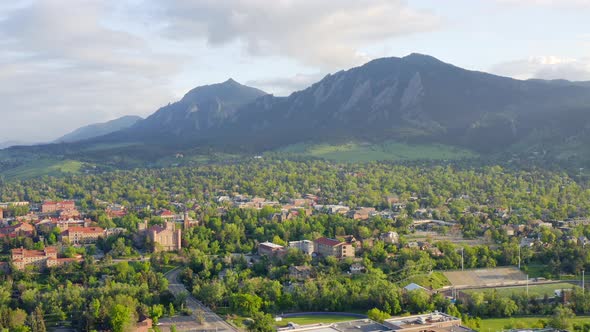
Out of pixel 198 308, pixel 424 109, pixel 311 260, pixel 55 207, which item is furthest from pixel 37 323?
pixel 424 109

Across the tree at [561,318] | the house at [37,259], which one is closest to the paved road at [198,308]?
the house at [37,259]

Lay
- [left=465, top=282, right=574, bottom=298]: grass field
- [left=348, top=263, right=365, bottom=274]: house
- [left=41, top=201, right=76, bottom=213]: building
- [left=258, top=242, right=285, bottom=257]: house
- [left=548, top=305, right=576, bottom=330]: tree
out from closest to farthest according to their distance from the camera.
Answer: [left=548, top=305, right=576, bottom=330]: tree
[left=465, top=282, right=574, bottom=298]: grass field
[left=348, top=263, right=365, bottom=274]: house
[left=258, top=242, right=285, bottom=257]: house
[left=41, top=201, right=76, bottom=213]: building

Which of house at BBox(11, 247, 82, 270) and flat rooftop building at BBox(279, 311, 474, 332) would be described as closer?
flat rooftop building at BBox(279, 311, 474, 332)

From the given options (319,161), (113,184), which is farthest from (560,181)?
(113,184)

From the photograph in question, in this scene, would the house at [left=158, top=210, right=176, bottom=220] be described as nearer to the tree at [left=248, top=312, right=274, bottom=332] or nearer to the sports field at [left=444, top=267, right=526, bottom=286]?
the sports field at [left=444, top=267, right=526, bottom=286]

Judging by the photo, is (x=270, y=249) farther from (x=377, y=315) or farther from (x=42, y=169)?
(x=42, y=169)

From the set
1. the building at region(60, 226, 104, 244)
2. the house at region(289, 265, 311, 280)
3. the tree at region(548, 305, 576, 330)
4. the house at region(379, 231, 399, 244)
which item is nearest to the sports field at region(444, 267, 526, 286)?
the tree at region(548, 305, 576, 330)
